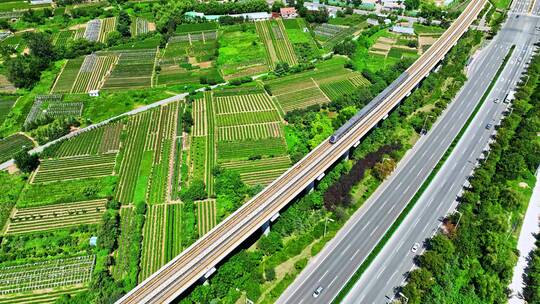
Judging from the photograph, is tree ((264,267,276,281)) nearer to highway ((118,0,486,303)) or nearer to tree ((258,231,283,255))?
tree ((258,231,283,255))

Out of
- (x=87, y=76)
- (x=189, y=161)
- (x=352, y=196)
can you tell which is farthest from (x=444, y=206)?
(x=87, y=76)

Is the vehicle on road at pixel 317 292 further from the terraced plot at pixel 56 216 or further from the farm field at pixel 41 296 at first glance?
the terraced plot at pixel 56 216

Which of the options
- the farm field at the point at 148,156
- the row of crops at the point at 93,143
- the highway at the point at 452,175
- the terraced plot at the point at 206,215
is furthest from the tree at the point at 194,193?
the highway at the point at 452,175

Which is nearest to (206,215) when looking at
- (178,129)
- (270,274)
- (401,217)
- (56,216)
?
(270,274)

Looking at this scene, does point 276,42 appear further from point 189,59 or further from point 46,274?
point 46,274

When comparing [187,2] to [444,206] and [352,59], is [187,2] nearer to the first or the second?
[352,59]
